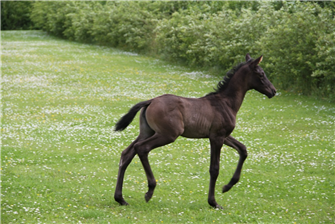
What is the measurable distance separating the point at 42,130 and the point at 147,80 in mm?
13033

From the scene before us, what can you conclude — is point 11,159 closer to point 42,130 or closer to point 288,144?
point 42,130

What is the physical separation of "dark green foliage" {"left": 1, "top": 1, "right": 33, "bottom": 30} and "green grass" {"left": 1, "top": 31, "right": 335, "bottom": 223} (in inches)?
2153

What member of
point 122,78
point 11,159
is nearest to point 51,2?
point 122,78

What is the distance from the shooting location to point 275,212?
892 centimetres

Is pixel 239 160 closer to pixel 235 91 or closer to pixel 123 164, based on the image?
pixel 235 91

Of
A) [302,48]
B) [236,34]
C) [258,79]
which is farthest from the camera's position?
[236,34]

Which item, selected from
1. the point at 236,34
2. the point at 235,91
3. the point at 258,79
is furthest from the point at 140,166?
the point at 236,34

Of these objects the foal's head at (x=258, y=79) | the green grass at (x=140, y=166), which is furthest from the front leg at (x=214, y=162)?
the foal's head at (x=258, y=79)

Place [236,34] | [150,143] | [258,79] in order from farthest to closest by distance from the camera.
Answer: [236,34] < [258,79] < [150,143]

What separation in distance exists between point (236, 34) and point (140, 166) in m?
17.3

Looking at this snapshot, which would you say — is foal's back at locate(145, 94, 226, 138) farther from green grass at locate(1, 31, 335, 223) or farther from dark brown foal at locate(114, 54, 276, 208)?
green grass at locate(1, 31, 335, 223)

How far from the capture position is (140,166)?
1211cm

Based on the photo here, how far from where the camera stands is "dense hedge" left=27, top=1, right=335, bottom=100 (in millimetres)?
21547

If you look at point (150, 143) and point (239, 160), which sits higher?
point (150, 143)
